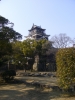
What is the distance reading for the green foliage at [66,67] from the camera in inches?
292

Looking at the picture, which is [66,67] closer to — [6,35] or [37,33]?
[6,35]

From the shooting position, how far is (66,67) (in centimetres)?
761

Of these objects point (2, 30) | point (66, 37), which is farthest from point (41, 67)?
point (2, 30)

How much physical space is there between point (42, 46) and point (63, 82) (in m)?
20.4

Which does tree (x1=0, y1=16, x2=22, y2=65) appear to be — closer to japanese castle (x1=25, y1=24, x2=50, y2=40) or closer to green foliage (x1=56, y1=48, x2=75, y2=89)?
green foliage (x1=56, y1=48, x2=75, y2=89)

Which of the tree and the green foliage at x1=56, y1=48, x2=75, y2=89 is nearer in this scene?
the green foliage at x1=56, y1=48, x2=75, y2=89

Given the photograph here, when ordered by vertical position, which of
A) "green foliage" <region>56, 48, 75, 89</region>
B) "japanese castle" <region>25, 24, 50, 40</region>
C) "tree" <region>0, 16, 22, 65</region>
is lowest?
"green foliage" <region>56, 48, 75, 89</region>

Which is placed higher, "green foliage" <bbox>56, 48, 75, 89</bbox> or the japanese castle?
the japanese castle

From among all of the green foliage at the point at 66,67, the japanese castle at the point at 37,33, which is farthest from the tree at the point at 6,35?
the japanese castle at the point at 37,33

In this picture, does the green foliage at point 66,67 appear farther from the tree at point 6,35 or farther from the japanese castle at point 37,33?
the japanese castle at point 37,33

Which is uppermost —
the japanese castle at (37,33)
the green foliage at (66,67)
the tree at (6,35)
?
the japanese castle at (37,33)

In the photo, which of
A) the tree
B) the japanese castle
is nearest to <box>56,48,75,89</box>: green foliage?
the tree

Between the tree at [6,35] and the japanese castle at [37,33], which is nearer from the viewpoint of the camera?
the tree at [6,35]

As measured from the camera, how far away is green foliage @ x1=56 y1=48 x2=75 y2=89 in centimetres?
742
